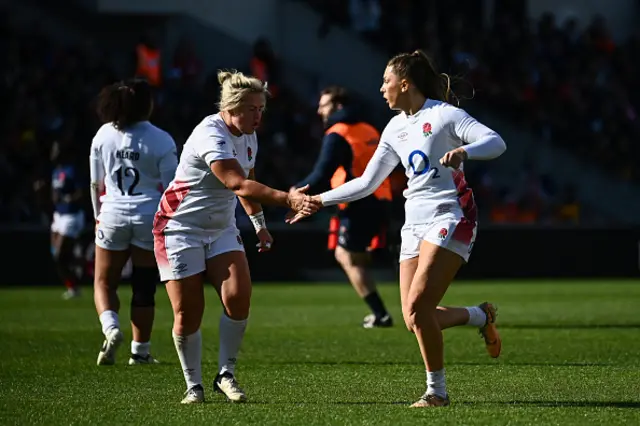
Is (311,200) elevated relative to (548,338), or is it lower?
elevated

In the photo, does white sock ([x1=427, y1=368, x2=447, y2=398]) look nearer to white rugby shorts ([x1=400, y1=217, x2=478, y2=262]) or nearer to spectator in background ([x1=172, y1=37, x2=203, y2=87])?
white rugby shorts ([x1=400, y1=217, x2=478, y2=262])

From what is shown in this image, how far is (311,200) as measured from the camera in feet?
26.7

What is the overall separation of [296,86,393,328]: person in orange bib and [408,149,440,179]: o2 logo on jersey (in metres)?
5.35

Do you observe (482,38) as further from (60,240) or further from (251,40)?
(60,240)

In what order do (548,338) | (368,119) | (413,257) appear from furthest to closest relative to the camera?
(368,119)
(548,338)
(413,257)

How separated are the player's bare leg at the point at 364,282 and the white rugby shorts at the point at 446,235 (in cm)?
576

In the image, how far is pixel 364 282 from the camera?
45.2 ft

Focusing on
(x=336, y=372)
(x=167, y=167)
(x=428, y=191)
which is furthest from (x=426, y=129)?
(x=167, y=167)

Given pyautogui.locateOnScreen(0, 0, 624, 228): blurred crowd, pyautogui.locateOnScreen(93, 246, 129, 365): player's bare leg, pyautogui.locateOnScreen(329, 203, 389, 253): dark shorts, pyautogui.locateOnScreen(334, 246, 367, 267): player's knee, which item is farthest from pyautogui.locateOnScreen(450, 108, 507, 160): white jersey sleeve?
pyautogui.locateOnScreen(0, 0, 624, 228): blurred crowd

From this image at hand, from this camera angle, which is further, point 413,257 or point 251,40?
point 251,40

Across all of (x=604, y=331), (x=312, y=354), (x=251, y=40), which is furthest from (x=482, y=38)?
(x=312, y=354)

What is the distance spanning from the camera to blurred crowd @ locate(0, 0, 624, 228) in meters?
23.8

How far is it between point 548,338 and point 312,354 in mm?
2499

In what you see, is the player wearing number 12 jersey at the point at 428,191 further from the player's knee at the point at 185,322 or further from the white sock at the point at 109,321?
the white sock at the point at 109,321
